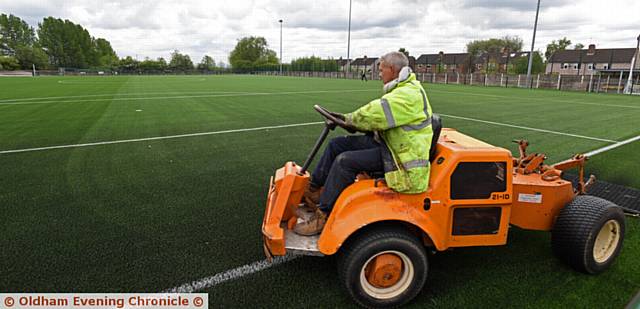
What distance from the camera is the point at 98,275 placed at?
305 cm

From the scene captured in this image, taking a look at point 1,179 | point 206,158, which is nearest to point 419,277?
point 206,158

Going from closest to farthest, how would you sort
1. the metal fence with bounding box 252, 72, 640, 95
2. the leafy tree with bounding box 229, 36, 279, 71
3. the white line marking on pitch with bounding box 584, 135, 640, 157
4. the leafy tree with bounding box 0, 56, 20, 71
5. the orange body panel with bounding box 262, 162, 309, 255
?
the orange body panel with bounding box 262, 162, 309, 255, the white line marking on pitch with bounding box 584, 135, 640, 157, the metal fence with bounding box 252, 72, 640, 95, the leafy tree with bounding box 0, 56, 20, 71, the leafy tree with bounding box 229, 36, 279, 71

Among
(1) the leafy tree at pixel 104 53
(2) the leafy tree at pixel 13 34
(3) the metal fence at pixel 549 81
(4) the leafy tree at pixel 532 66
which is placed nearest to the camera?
(3) the metal fence at pixel 549 81

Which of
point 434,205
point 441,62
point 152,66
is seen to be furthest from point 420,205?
point 152,66

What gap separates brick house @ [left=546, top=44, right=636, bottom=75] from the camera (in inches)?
2403

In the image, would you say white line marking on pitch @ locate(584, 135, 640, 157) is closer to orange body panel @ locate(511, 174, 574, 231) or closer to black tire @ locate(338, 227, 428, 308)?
orange body panel @ locate(511, 174, 574, 231)

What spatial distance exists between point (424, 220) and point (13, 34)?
10473 cm

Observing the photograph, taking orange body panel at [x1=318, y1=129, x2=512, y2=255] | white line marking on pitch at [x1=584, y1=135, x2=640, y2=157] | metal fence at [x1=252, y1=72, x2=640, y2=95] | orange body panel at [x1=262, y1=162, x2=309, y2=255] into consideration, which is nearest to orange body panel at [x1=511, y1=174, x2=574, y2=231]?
orange body panel at [x1=318, y1=129, x2=512, y2=255]

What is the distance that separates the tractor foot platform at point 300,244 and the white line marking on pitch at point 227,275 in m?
0.41

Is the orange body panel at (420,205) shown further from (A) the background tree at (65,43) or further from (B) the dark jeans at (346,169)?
(A) the background tree at (65,43)

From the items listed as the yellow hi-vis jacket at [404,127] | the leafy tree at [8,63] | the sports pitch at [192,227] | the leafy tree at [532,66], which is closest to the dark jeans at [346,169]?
the yellow hi-vis jacket at [404,127]

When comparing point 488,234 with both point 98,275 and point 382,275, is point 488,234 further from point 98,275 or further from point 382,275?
point 98,275

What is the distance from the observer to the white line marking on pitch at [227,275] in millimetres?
2906

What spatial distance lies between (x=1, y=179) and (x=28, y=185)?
60cm
